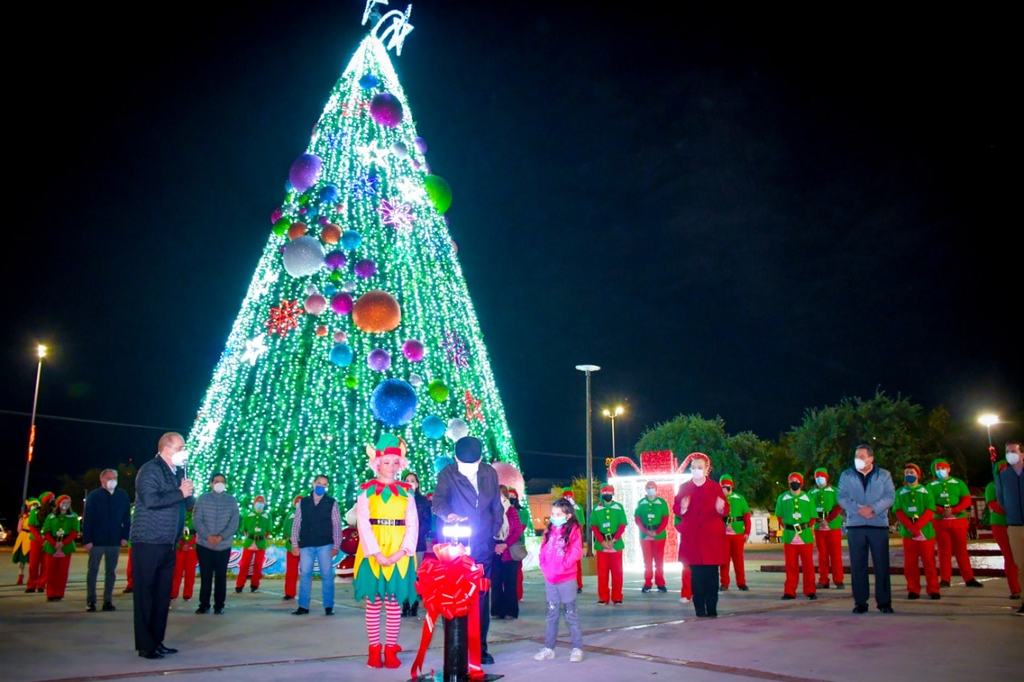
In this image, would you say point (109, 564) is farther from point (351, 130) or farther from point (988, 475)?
point (988, 475)

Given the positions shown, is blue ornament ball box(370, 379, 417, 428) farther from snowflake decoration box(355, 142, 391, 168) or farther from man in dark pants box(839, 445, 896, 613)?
man in dark pants box(839, 445, 896, 613)

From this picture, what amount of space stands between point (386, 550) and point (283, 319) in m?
10.5

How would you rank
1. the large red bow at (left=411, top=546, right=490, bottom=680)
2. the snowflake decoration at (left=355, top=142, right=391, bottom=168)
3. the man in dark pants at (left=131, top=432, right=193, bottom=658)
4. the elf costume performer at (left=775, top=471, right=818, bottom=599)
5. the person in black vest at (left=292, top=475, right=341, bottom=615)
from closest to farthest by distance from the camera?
the large red bow at (left=411, top=546, right=490, bottom=680)
the man in dark pants at (left=131, top=432, right=193, bottom=658)
the person in black vest at (left=292, top=475, right=341, bottom=615)
the elf costume performer at (left=775, top=471, right=818, bottom=599)
the snowflake decoration at (left=355, top=142, right=391, bottom=168)

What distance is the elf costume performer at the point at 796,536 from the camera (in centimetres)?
1053

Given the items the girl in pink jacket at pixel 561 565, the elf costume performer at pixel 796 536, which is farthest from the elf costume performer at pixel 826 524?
the girl in pink jacket at pixel 561 565

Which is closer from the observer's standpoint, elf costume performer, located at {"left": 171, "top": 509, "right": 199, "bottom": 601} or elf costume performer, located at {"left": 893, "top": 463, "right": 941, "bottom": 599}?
elf costume performer, located at {"left": 893, "top": 463, "right": 941, "bottom": 599}

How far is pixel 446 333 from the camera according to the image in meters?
17.3

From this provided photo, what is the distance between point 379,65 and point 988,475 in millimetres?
49372

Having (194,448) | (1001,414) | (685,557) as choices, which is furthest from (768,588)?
(1001,414)

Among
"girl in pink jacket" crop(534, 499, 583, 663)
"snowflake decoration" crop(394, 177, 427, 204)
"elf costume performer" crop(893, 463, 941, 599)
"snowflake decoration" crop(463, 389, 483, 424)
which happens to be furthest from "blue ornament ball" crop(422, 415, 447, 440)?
"girl in pink jacket" crop(534, 499, 583, 663)

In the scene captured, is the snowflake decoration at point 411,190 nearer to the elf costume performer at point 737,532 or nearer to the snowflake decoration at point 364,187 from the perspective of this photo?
the snowflake decoration at point 364,187

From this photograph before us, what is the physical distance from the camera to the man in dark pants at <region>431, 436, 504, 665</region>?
6.00 meters

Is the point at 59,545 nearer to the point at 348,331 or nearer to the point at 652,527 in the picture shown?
the point at 348,331

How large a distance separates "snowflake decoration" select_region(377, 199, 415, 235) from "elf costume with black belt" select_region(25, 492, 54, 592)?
7.80 metres
